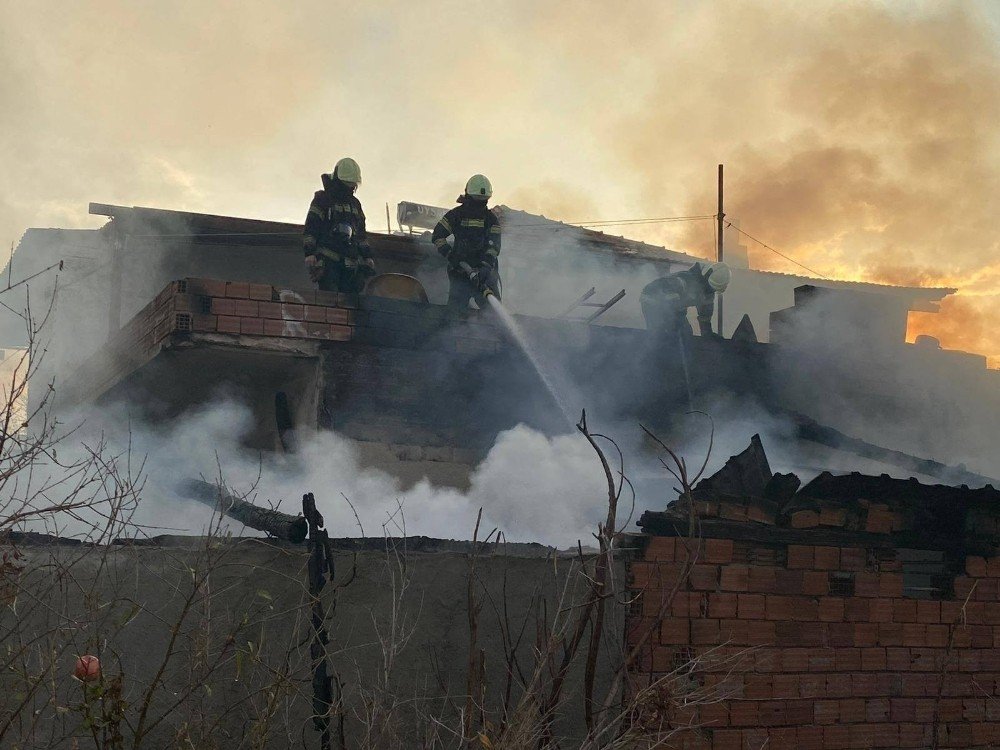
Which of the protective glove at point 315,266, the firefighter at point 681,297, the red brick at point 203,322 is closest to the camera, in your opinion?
the red brick at point 203,322

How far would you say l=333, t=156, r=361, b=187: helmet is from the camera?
905 cm

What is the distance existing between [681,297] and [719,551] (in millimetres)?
6109

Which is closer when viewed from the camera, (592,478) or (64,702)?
(64,702)

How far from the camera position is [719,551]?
16.1 ft

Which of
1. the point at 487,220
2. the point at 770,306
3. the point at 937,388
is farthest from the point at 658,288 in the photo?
the point at 770,306

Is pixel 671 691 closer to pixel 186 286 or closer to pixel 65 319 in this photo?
pixel 186 286

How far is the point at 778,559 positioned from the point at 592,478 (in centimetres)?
244

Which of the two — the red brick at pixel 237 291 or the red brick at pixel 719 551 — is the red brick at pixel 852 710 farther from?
the red brick at pixel 237 291

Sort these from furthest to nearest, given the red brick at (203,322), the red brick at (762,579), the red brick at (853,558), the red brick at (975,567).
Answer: the red brick at (203,322) → the red brick at (975,567) → the red brick at (853,558) → the red brick at (762,579)

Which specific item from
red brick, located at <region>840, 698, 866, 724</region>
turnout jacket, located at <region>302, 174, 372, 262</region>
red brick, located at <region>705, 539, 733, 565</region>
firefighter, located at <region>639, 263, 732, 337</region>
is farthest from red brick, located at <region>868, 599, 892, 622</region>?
turnout jacket, located at <region>302, 174, 372, 262</region>

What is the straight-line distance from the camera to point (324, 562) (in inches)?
169

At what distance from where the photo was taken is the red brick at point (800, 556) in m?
5.01

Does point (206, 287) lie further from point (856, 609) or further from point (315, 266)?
point (856, 609)

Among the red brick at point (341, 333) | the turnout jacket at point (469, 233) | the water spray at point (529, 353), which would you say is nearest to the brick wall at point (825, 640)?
the water spray at point (529, 353)
